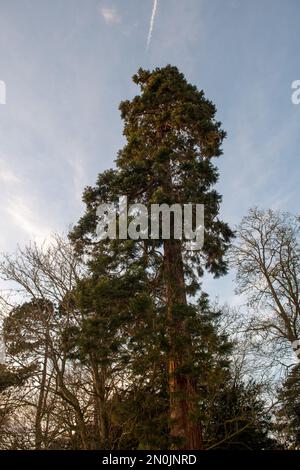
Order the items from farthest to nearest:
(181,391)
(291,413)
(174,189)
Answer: (291,413)
(174,189)
(181,391)

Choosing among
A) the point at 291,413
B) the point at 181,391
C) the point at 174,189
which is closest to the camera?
the point at 181,391

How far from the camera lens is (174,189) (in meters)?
8.95

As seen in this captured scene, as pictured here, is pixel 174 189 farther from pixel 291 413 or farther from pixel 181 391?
pixel 291 413

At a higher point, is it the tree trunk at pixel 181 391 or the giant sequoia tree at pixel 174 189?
the giant sequoia tree at pixel 174 189

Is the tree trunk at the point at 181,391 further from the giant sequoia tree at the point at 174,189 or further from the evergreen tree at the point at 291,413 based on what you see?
the evergreen tree at the point at 291,413

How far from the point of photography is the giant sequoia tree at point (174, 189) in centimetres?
581

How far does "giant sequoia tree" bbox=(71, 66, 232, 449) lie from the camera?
19.1 feet

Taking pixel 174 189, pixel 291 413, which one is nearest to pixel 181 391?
pixel 174 189

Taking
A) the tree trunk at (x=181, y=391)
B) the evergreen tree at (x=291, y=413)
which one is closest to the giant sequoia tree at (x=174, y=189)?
the tree trunk at (x=181, y=391)

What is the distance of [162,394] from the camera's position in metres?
6.59

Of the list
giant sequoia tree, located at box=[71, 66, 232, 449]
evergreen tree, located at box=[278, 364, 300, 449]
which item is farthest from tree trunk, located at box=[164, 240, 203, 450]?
evergreen tree, located at box=[278, 364, 300, 449]

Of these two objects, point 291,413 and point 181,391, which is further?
point 291,413

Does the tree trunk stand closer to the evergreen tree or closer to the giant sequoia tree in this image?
the giant sequoia tree
